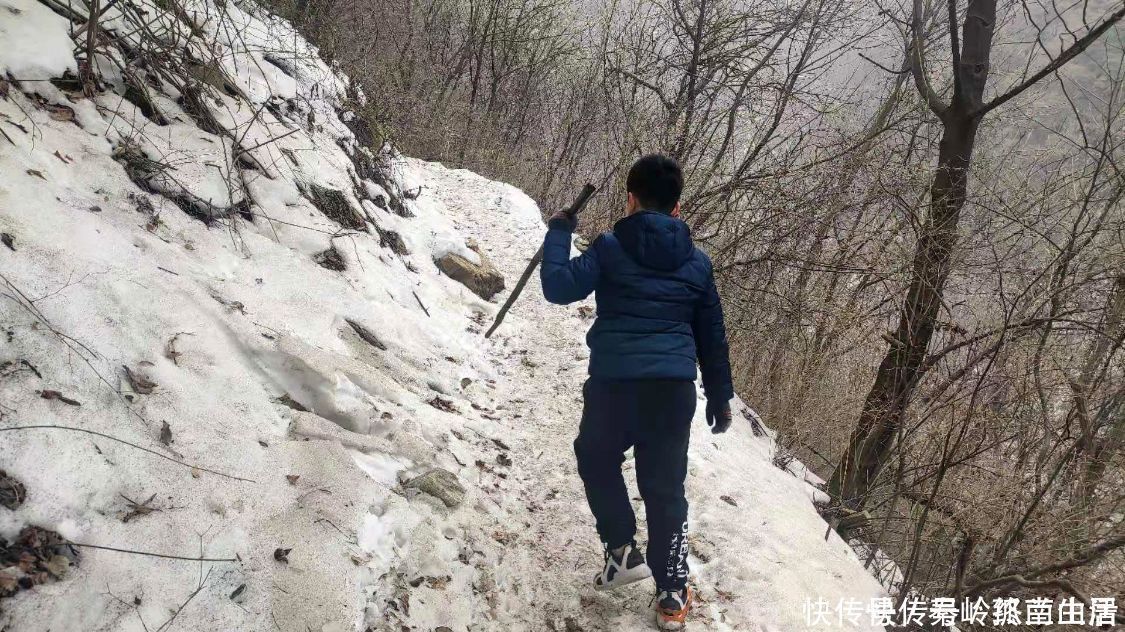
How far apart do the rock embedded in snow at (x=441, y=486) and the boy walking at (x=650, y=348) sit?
2.33ft

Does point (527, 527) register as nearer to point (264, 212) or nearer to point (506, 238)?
point (264, 212)

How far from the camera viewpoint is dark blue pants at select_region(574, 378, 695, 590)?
2.67m

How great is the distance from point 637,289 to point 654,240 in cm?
21

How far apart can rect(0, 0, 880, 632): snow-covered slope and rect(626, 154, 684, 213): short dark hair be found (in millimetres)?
1693

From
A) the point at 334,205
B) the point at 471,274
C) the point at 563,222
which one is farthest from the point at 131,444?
the point at 471,274

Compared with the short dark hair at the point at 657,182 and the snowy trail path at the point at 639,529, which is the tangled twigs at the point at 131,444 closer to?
the snowy trail path at the point at 639,529

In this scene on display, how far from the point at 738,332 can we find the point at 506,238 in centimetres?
306

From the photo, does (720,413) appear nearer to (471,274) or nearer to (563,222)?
(563,222)

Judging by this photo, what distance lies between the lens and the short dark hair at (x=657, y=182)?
273 cm

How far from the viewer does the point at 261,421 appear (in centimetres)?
281

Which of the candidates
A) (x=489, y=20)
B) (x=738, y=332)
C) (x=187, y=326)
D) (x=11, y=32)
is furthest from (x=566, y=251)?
(x=489, y=20)

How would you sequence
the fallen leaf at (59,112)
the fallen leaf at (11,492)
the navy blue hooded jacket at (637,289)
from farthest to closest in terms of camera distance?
the fallen leaf at (59,112)
the navy blue hooded jacket at (637,289)
the fallen leaf at (11,492)

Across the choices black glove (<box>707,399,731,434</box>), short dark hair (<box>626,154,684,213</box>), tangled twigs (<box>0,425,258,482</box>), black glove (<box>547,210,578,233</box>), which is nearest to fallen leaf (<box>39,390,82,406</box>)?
tangled twigs (<box>0,425,258,482</box>)

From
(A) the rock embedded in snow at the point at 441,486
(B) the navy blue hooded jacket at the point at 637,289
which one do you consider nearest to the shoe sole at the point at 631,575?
(A) the rock embedded in snow at the point at 441,486
